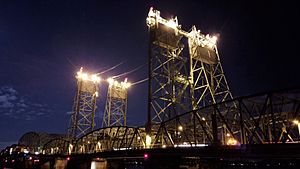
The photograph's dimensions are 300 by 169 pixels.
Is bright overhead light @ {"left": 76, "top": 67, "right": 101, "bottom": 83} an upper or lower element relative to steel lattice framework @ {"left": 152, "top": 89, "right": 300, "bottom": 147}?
upper

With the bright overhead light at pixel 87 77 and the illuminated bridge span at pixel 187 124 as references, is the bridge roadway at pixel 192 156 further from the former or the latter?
the bright overhead light at pixel 87 77

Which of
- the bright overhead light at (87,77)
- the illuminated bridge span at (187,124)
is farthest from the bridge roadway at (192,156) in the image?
the bright overhead light at (87,77)

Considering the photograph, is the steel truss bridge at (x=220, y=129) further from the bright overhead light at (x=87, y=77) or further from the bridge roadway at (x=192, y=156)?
the bright overhead light at (x=87, y=77)

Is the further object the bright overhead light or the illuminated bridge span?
the bright overhead light

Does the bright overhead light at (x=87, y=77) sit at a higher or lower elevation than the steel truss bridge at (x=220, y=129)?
higher

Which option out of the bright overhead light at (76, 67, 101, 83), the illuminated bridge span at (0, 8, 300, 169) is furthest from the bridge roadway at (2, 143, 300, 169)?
the bright overhead light at (76, 67, 101, 83)

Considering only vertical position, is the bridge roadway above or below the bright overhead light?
below

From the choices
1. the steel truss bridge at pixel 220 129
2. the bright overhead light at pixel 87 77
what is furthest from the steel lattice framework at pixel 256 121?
the bright overhead light at pixel 87 77

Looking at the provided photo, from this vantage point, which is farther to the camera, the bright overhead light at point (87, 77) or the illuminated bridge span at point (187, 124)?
the bright overhead light at point (87, 77)

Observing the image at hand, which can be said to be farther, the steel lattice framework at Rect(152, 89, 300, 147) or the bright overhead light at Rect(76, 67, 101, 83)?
the bright overhead light at Rect(76, 67, 101, 83)

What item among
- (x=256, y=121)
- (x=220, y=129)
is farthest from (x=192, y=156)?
(x=220, y=129)

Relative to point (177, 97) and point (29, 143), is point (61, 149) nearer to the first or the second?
point (177, 97)

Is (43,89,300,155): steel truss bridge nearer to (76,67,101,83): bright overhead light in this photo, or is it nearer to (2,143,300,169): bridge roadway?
(2,143,300,169): bridge roadway

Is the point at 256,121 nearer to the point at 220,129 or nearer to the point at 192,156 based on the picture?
the point at 192,156
